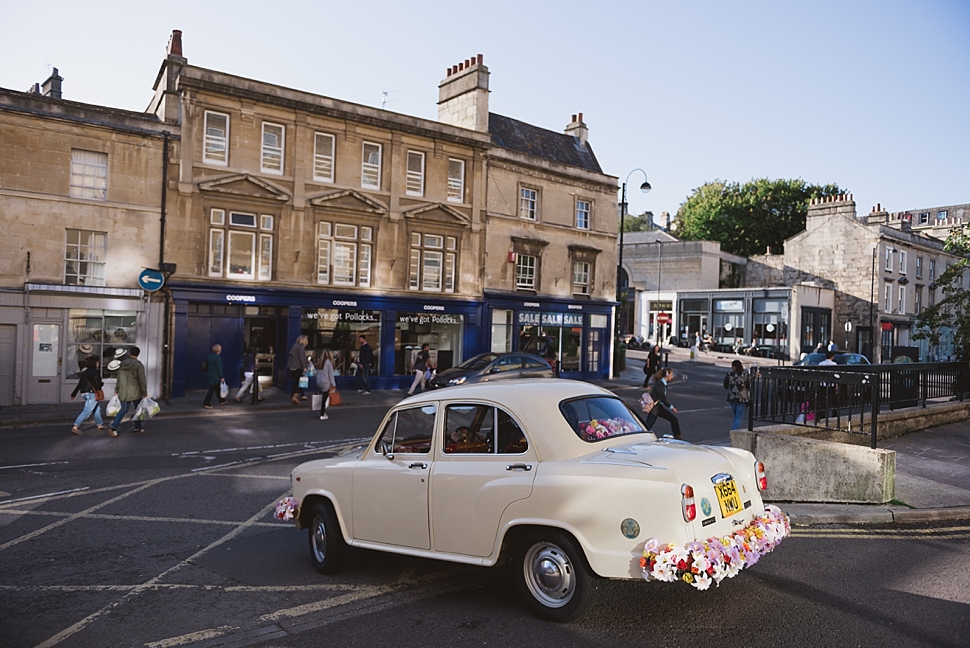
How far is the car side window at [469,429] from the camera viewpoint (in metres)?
5.54

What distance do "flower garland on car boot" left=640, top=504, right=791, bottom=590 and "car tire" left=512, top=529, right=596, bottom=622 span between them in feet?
1.63

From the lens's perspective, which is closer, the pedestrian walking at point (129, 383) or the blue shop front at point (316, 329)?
the pedestrian walking at point (129, 383)

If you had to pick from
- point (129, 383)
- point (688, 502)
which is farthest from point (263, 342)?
point (688, 502)

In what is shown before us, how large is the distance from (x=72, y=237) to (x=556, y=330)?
18372 mm

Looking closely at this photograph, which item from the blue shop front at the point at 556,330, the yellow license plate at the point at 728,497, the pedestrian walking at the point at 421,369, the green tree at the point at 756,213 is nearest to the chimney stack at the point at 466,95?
the blue shop front at the point at 556,330

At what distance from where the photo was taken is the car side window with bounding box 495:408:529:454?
5.30 m

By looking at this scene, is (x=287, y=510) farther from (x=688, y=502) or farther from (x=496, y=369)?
(x=496, y=369)

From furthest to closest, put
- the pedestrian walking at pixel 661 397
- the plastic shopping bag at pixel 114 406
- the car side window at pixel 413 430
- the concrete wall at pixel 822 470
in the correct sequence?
1. the plastic shopping bag at pixel 114 406
2. the pedestrian walking at pixel 661 397
3. the concrete wall at pixel 822 470
4. the car side window at pixel 413 430

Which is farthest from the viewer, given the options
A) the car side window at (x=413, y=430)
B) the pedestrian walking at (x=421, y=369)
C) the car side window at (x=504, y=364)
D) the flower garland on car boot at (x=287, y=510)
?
the pedestrian walking at (x=421, y=369)

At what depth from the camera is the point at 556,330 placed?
99.9ft

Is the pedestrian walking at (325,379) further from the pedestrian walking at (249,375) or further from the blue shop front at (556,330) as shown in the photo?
the blue shop front at (556,330)

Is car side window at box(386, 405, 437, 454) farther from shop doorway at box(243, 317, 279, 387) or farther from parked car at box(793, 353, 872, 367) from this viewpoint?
parked car at box(793, 353, 872, 367)

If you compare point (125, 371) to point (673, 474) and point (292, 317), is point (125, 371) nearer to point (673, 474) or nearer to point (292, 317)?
point (292, 317)

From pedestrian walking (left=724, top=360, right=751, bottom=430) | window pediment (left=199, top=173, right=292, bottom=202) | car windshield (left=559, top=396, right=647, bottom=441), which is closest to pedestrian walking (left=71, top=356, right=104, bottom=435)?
window pediment (left=199, top=173, right=292, bottom=202)
